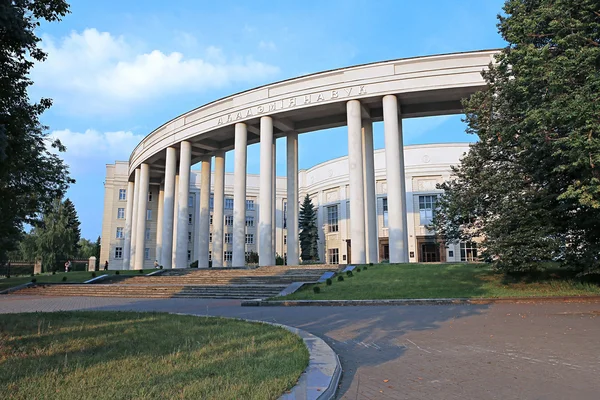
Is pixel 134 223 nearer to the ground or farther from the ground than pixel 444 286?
farther from the ground

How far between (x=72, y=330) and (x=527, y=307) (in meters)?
12.7

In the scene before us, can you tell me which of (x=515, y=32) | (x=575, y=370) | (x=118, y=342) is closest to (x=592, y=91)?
(x=515, y=32)

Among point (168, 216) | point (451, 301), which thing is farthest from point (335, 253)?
point (451, 301)

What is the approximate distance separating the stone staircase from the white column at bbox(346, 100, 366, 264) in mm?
3971

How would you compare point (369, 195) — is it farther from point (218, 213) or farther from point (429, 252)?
point (429, 252)

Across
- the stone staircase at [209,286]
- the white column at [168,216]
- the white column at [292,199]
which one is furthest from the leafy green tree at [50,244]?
the white column at [292,199]

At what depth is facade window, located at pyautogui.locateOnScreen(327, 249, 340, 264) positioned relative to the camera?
178ft

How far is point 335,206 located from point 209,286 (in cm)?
3496

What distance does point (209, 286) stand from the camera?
2250 cm

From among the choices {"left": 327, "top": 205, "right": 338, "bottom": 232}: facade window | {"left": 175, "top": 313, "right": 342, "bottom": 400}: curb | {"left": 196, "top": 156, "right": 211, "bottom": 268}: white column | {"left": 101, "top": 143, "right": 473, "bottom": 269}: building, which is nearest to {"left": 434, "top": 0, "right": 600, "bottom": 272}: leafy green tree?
{"left": 175, "top": 313, "right": 342, "bottom": 400}: curb

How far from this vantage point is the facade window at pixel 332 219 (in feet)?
183

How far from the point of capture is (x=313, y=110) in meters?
34.2

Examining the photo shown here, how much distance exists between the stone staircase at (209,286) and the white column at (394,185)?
515 centimetres

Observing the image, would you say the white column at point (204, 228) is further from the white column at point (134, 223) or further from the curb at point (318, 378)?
the curb at point (318, 378)
